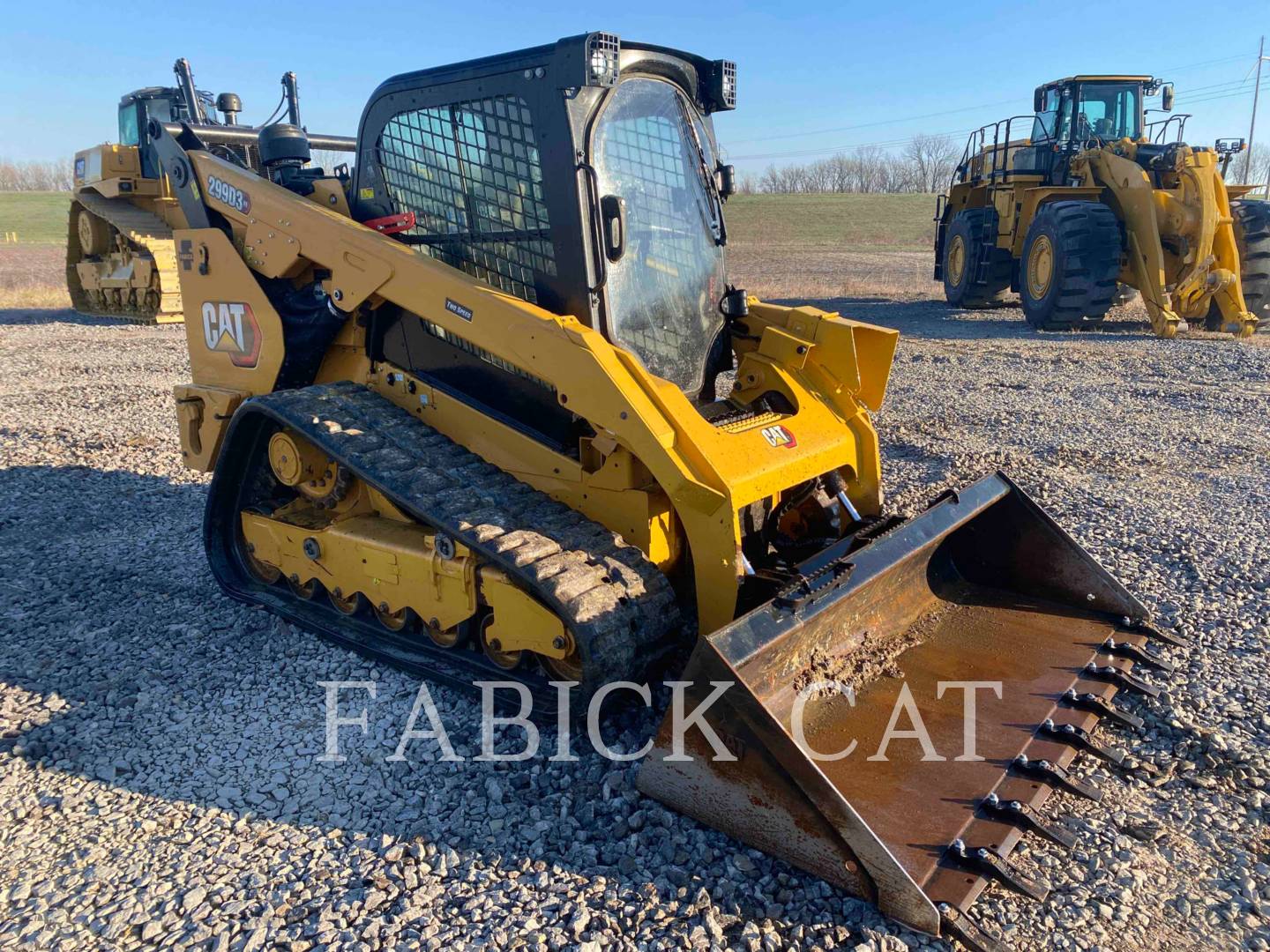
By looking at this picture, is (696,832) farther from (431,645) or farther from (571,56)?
(571,56)

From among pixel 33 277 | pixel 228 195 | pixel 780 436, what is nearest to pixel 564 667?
pixel 780 436

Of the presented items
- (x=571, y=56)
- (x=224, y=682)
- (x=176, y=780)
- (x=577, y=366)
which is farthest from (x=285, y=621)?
(x=571, y=56)

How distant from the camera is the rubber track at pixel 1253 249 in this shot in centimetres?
1272

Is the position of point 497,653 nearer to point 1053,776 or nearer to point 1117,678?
point 1053,776

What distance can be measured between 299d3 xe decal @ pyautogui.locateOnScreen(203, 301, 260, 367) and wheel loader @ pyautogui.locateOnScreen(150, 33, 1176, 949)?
0.06ft

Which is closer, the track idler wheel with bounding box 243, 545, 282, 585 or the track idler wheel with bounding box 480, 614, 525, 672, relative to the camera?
the track idler wheel with bounding box 480, 614, 525, 672

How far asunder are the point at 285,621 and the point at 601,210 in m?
2.56

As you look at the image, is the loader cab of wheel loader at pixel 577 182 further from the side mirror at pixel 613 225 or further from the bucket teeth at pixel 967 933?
the bucket teeth at pixel 967 933

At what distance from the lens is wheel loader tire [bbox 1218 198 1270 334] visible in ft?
41.7

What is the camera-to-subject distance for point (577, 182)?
3.62 m

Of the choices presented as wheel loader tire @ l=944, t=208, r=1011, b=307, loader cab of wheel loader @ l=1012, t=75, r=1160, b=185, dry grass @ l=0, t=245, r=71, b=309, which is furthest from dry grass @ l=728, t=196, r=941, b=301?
dry grass @ l=0, t=245, r=71, b=309

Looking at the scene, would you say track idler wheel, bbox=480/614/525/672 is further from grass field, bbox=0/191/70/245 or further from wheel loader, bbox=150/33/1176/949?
grass field, bbox=0/191/70/245

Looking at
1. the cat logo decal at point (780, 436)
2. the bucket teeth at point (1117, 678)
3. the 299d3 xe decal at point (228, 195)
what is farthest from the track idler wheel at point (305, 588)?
the bucket teeth at point (1117, 678)

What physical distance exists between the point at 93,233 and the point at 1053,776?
17.7m
